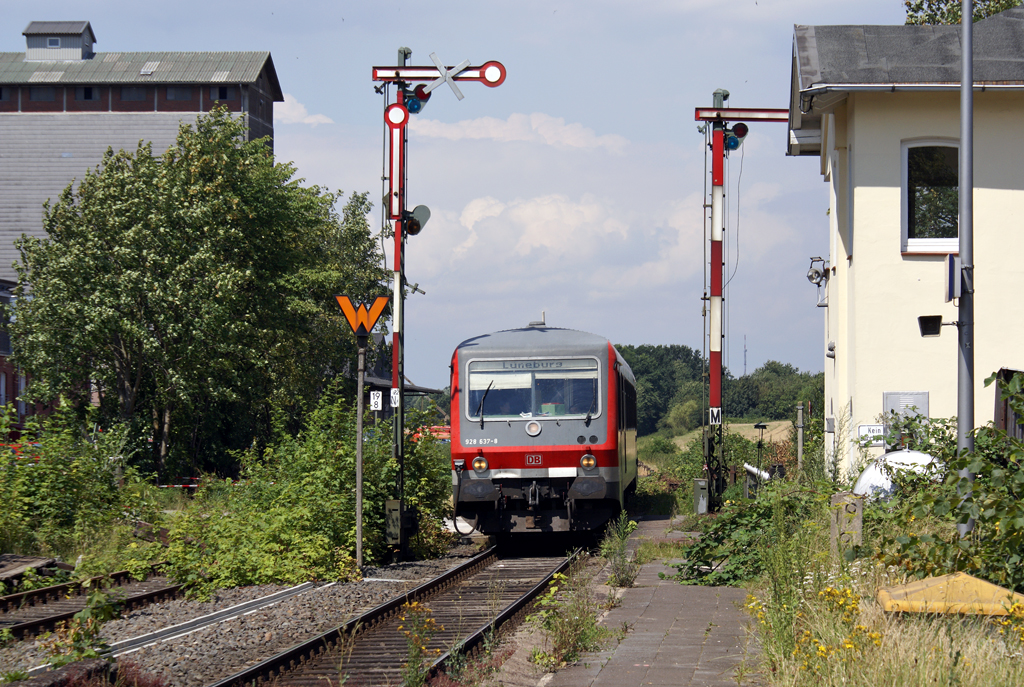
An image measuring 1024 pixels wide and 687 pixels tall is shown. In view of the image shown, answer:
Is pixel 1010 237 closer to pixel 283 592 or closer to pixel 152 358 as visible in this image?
pixel 283 592

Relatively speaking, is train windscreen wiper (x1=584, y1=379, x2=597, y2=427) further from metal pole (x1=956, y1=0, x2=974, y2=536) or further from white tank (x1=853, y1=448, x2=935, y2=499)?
metal pole (x1=956, y1=0, x2=974, y2=536)

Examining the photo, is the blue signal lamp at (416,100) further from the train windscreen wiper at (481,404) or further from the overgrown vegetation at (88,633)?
the overgrown vegetation at (88,633)

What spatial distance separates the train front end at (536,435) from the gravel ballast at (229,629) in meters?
2.52

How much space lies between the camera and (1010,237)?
15.4 m

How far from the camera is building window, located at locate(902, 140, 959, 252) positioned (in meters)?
15.5

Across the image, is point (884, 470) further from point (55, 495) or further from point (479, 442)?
point (55, 495)

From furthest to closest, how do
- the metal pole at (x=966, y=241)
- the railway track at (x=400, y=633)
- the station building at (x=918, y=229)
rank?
the station building at (x=918, y=229) < the metal pole at (x=966, y=241) < the railway track at (x=400, y=633)

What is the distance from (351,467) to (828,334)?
1000 cm

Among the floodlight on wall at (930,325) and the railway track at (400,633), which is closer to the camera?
the railway track at (400,633)

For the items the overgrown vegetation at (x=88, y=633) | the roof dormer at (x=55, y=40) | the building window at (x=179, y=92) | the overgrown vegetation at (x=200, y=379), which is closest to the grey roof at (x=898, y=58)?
the overgrown vegetation at (x=200, y=379)

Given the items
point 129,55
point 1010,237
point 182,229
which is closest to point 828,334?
point 1010,237

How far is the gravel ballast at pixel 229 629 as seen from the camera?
8.45m

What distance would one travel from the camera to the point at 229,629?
32.6ft

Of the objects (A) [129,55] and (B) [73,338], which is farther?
(A) [129,55]
